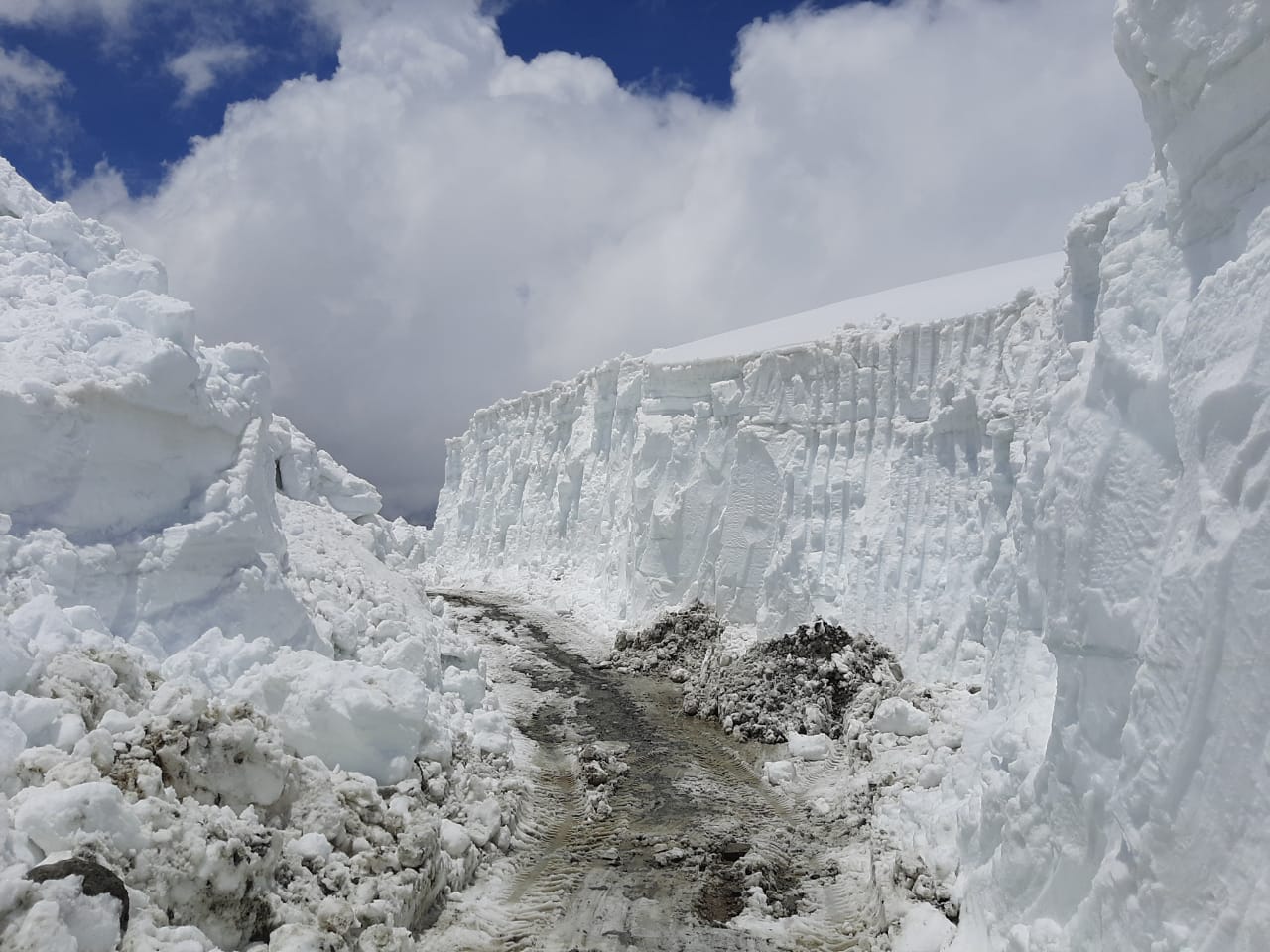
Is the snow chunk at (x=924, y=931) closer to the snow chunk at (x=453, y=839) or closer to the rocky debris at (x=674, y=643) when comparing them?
the snow chunk at (x=453, y=839)

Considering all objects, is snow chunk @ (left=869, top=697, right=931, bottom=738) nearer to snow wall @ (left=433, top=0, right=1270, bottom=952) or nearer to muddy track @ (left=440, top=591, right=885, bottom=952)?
muddy track @ (left=440, top=591, right=885, bottom=952)

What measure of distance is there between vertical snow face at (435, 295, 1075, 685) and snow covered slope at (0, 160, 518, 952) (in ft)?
19.1

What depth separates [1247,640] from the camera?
12.8ft

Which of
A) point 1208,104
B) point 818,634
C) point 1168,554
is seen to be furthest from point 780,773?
point 1208,104

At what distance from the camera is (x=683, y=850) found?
28.0ft

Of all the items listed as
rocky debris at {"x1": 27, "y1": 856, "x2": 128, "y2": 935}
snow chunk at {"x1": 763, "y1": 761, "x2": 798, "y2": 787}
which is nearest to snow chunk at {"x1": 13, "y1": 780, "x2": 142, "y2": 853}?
rocky debris at {"x1": 27, "y1": 856, "x2": 128, "y2": 935}

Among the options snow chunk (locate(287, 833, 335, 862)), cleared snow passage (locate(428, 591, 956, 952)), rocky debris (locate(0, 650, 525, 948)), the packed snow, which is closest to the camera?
the packed snow

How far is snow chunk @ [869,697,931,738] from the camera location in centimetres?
1021

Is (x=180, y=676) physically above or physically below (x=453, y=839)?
above

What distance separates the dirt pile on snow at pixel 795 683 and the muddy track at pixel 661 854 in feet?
1.47

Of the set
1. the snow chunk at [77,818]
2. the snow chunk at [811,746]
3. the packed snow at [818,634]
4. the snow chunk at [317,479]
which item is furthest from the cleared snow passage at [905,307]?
the snow chunk at [77,818]

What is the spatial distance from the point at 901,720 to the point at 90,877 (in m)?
8.35

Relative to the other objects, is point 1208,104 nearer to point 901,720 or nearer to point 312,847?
point 901,720

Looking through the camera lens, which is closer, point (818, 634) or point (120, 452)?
point (120, 452)
